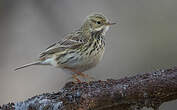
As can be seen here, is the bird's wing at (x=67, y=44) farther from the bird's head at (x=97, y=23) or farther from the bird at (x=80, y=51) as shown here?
the bird's head at (x=97, y=23)

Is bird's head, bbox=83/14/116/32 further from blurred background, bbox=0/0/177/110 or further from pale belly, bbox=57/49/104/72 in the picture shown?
blurred background, bbox=0/0/177/110

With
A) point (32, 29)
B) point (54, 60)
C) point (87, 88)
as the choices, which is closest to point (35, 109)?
point (87, 88)

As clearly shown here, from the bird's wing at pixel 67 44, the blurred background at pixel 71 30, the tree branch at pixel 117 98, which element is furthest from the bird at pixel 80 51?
the blurred background at pixel 71 30

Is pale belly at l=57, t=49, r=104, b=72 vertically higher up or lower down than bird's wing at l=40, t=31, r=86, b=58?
lower down

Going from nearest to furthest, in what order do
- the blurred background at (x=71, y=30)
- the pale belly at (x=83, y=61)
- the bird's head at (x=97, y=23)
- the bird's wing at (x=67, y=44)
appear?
the pale belly at (x=83, y=61) < the bird's wing at (x=67, y=44) < the bird's head at (x=97, y=23) < the blurred background at (x=71, y=30)

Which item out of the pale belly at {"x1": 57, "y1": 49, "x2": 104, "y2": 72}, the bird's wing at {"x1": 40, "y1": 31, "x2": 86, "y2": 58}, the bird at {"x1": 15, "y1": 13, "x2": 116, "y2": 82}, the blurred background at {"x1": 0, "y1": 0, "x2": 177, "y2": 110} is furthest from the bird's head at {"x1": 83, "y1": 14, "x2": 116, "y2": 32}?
the blurred background at {"x1": 0, "y1": 0, "x2": 177, "y2": 110}

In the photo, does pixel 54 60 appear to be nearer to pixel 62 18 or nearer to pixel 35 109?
pixel 35 109
